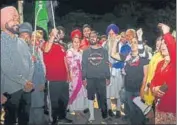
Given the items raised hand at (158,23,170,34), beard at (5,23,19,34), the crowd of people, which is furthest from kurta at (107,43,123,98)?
beard at (5,23,19,34)

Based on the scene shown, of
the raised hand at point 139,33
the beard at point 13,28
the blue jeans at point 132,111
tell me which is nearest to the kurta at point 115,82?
the blue jeans at point 132,111

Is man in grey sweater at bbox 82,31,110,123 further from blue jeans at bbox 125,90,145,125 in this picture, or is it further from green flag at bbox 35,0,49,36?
green flag at bbox 35,0,49,36

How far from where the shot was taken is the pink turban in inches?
228

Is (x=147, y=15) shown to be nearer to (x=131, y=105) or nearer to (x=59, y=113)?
(x=131, y=105)

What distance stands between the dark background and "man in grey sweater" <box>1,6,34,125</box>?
0.54 ft

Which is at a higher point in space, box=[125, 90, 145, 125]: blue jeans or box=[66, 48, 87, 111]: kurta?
box=[66, 48, 87, 111]: kurta

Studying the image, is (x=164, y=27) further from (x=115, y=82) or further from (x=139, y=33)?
(x=115, y=82)

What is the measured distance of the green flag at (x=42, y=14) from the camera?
229 inches

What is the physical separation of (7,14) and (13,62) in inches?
21.2

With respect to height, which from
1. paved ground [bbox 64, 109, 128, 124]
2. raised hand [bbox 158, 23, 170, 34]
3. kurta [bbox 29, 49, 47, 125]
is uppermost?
raised hand [bbox 158, 23, 170, 34]

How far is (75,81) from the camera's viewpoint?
5922 mm

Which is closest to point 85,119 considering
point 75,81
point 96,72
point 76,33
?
point 75,81

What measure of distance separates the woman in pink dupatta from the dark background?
213 millimetres

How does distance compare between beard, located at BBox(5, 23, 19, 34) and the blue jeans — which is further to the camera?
the blue jeans
